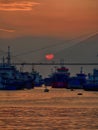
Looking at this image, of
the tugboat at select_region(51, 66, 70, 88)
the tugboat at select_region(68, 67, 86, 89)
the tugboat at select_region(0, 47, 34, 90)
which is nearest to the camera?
the tugboat at select_region(0, 47, 34, 90)

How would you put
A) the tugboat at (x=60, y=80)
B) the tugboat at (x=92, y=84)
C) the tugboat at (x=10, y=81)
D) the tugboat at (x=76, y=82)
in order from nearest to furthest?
the tugboat at (x=10, y=81), the tugboat at (x=92, y=84), the tugboat at (x=76, y=82), the tugboat at (x=60, y=80)

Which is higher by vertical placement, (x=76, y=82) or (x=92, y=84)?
(x=76, y=82)

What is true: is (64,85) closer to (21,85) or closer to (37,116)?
(21,85)

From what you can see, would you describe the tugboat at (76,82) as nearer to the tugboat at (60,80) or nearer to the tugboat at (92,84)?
the tugboat at (60,80)

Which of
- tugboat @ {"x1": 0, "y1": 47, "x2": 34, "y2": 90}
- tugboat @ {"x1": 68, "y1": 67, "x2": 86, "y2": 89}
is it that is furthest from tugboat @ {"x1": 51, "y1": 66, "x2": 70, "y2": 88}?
tugboat @ {"x1": 0, "y1": 47, "x2": 34, "y2": 90}

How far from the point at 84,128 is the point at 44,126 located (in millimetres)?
2342

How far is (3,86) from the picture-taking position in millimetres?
141000

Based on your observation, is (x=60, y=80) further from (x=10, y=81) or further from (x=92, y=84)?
(x=10, y=81)

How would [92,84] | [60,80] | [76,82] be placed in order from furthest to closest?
[60,80] < [76,82] < [92,84]

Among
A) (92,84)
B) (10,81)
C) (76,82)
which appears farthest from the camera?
(76,82)

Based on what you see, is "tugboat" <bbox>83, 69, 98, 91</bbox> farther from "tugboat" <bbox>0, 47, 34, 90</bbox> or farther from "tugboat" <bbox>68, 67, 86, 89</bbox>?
"tugboat" <bbox>0, 47, 34, 90</bbox>

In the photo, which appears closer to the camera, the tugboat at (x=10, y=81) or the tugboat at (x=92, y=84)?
the tugboat at (x=10, y=81)

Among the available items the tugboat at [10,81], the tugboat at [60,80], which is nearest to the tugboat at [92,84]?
the tugboat at [10,81]

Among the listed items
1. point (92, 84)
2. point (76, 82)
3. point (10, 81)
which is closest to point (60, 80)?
point (76, 82)
